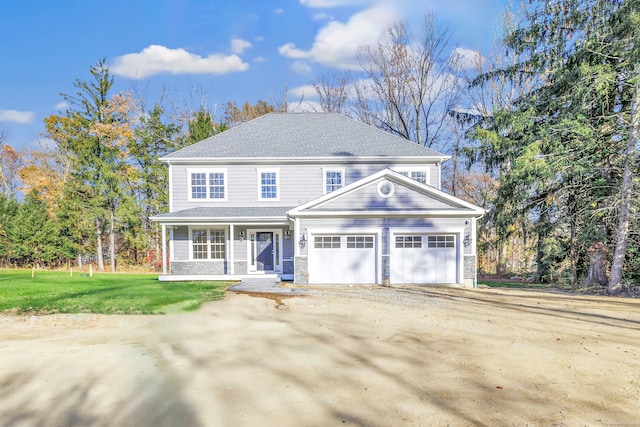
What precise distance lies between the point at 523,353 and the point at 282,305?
625 centimetres

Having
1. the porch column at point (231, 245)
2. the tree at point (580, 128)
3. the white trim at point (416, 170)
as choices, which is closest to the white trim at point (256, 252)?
the porch column at point (231, 245)

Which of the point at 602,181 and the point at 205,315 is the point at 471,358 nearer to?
the point at 205,315

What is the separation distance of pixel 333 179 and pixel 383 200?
169 inches

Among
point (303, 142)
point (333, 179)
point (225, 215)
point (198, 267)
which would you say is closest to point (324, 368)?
point (225, 215)

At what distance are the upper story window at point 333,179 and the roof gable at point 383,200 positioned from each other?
3.67 metres

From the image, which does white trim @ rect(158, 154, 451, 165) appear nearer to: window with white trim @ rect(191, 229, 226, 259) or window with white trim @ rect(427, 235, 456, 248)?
window with white trim @ rect(191, 229, 226, 259)

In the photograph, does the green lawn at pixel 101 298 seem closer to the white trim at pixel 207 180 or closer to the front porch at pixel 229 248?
the front porch at pixel 229 248

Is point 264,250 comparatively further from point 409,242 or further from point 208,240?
point 409,242

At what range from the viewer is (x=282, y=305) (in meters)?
10.7

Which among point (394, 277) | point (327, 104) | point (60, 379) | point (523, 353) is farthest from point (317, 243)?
point (327, 104)

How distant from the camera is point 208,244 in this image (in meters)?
18.1

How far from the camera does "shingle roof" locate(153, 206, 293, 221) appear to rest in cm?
1666

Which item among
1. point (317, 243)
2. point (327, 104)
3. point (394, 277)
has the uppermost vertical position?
point (327, 104)

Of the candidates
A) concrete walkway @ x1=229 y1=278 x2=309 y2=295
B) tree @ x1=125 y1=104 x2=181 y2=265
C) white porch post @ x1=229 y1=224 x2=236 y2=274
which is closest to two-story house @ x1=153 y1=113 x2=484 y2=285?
white porch post @ x1=229 y1=224 x2=236 y2=274
